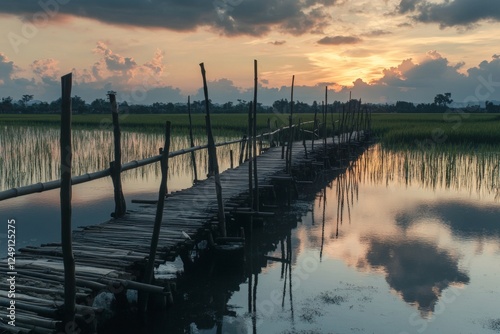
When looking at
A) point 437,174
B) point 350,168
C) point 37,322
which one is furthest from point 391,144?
point 37,322

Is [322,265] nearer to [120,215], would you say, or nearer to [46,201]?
[120,215]

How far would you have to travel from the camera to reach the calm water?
5414mm

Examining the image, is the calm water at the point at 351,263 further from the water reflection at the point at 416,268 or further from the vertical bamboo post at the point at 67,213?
the vertical bamboo post at the point at 67,213

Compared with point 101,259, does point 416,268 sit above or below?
below

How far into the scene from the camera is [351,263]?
7.30 meters

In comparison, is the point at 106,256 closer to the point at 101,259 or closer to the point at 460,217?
the point at 101,259

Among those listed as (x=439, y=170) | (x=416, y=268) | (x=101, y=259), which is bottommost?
(x=416, y=268)

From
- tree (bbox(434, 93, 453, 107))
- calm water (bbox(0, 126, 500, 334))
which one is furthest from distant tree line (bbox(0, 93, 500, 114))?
calm water (bbox(0, 126, 500, 334))

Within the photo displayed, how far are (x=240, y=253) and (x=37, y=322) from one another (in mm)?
3676

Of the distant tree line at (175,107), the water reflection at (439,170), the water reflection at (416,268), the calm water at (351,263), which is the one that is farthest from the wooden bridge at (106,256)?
the distant tree line at (175,107)

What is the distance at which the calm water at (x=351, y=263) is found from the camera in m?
5.41

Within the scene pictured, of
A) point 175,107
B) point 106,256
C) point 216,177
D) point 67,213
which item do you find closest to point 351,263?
point 216,177

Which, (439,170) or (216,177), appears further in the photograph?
(439,170)

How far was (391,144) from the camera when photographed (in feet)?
77.7
